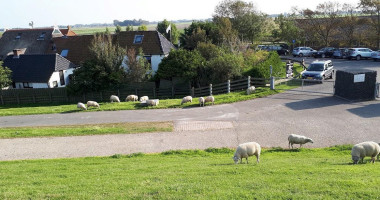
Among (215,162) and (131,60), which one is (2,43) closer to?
(131,60)

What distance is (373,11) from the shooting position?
51.0 meters

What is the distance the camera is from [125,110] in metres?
25.4

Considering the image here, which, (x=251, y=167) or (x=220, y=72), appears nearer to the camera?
(x=251, y=167)

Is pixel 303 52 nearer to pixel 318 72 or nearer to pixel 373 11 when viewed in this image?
pixel 373 11

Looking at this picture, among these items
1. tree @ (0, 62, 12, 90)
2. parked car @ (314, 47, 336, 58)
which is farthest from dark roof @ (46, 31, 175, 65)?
parked car @ (314, 47, 336, 58)

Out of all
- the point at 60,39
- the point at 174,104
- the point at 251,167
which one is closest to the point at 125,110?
the point at 174,104

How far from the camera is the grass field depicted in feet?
29.3

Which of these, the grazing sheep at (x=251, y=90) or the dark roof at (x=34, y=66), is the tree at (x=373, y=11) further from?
the dark roof at (x=34, y=66)

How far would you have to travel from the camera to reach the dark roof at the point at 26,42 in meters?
51.0

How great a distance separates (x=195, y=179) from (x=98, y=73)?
2419cm

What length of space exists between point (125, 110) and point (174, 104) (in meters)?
3.72

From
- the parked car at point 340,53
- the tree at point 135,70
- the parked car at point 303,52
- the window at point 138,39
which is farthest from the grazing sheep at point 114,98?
the parked car at point 303,52

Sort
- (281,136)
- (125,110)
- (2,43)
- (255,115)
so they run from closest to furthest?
(281,136) < (255,115) < (125,110) < (2,43)

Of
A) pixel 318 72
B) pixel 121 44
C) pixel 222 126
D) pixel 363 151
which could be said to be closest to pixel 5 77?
pixel 121 44
